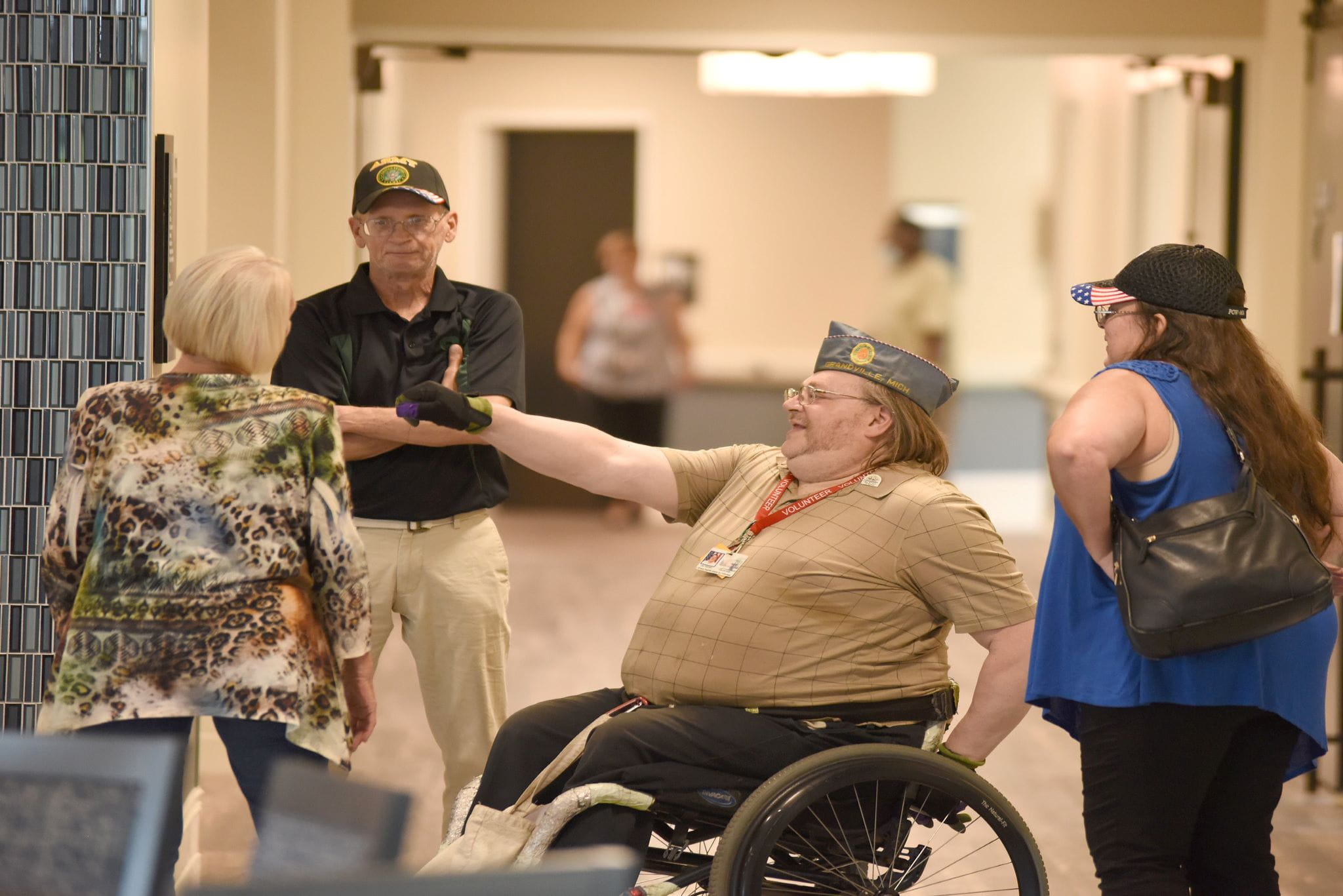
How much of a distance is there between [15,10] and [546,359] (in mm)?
7207

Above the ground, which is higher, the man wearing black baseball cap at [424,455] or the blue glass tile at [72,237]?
the blue glass tile at [72,237]

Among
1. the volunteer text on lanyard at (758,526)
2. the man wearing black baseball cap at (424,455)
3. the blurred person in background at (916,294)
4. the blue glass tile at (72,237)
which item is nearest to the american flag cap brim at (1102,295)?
the volunteer text on lanyard at (758,526)

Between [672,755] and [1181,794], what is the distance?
0.73 meters

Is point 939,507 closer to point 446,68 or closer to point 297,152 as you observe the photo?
point 297,152

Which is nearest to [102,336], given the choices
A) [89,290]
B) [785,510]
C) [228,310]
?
[89,290]

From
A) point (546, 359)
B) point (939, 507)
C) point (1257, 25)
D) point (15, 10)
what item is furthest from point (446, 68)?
point (939, 507)

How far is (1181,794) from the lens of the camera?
205 cm

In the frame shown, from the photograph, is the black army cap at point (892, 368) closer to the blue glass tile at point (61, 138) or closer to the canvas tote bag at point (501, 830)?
the canvas tote bag at point (501, 830)

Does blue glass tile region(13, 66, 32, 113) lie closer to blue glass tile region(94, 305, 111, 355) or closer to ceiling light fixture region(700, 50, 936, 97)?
blue glass tile region(94, 305, 111, 355)

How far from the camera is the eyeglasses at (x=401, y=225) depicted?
2793 millimetres

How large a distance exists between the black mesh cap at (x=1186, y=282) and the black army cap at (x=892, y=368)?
444 millimetres

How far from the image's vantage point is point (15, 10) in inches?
101

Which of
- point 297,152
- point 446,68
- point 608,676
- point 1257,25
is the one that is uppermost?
point 446,68

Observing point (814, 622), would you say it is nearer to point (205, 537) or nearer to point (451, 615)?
Result: point (451, 615)
